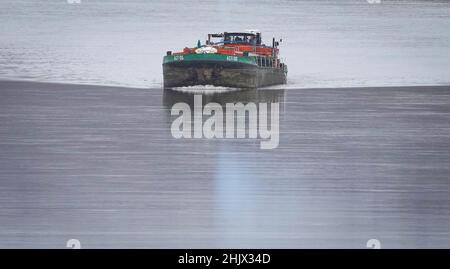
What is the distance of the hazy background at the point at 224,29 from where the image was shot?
61.2 metres

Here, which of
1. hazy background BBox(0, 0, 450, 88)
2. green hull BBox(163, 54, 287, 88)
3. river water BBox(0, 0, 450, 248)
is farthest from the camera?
hazy background BBox(0, 0, 450, 88)

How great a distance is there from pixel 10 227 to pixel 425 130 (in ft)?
50.4

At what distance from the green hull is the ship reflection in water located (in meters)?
10.9

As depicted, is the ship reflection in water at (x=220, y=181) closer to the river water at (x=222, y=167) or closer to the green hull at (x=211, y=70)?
the river water at (x=222, y=167)

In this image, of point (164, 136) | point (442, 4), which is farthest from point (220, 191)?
point (442, 4)

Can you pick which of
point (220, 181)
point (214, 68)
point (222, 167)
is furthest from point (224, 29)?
point (220, 181)

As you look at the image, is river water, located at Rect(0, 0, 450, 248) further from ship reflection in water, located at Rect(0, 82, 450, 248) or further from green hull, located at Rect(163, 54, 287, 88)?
green hull, located at Rect(163, 54, 287, 88)

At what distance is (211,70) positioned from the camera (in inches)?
1855

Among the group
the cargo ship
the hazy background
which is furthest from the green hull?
the hazy background

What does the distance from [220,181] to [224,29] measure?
9994 centimetres

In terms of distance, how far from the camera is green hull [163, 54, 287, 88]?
154ft

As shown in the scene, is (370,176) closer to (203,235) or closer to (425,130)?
(203,235)

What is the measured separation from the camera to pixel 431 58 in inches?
3051
